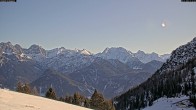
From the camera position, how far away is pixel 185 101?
589 feet

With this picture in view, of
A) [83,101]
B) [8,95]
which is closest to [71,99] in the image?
[83,101]

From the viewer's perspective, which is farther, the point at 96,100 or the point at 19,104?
the point at 96,100

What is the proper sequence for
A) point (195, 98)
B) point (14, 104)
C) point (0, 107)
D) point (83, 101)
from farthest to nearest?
point (195, 98) → point (83, 101) → point (14, 104) → point (0, 107)

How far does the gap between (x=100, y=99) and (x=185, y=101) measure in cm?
6859

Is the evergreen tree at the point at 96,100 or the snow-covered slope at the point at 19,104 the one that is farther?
the evergreen tree at the point at 96,100

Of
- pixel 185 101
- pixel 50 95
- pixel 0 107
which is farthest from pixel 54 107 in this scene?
pixel 185 101

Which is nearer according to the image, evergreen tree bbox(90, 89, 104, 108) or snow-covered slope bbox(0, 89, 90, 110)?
snow-covered slope bbox(0, 89, 90, 110)

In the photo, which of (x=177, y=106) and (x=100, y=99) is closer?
(x=100, y=99)

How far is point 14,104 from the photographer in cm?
1335

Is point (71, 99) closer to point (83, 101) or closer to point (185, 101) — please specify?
point (83, 101)

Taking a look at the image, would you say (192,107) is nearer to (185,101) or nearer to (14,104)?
(185,101)

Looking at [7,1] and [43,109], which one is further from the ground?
[7,1]

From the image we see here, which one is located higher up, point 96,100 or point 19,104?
point 19,104

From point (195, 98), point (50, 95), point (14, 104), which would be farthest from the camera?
point (195, 98)
